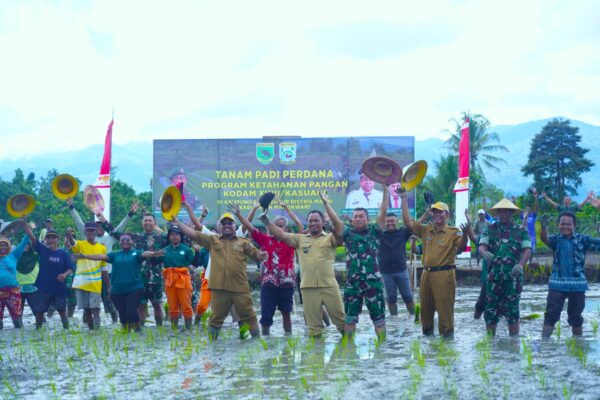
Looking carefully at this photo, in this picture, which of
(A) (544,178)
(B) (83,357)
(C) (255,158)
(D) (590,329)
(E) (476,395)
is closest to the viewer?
(E) (476,395)

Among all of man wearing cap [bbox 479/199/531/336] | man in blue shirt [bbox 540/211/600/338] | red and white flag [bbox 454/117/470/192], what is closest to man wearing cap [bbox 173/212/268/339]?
man wearing cap [bbox 479/199/531/336]

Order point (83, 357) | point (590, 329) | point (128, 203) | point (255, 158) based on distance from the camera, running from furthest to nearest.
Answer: point (128, 203), point (255, 158), point (590, 329), point (83, 357)

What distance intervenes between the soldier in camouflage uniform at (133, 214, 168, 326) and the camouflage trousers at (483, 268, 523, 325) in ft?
14.3

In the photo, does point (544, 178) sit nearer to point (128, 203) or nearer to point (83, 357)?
point (128, 203)

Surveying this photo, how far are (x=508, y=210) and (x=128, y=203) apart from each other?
39546 mm

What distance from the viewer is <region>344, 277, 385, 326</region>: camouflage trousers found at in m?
9.19

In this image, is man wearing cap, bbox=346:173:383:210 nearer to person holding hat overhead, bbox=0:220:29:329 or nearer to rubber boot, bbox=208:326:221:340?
person holding hat overhead, bbox=0:220:29:329

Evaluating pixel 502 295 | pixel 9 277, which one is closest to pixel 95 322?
→ pixel 9 277

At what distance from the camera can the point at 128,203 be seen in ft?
154

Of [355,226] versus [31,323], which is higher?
[355,226]

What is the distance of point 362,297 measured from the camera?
9.24m

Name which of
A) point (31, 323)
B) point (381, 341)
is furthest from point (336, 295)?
point (31, 323)

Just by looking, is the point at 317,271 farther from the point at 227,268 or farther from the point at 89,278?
the point at 89,278

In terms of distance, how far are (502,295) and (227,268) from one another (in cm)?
313
